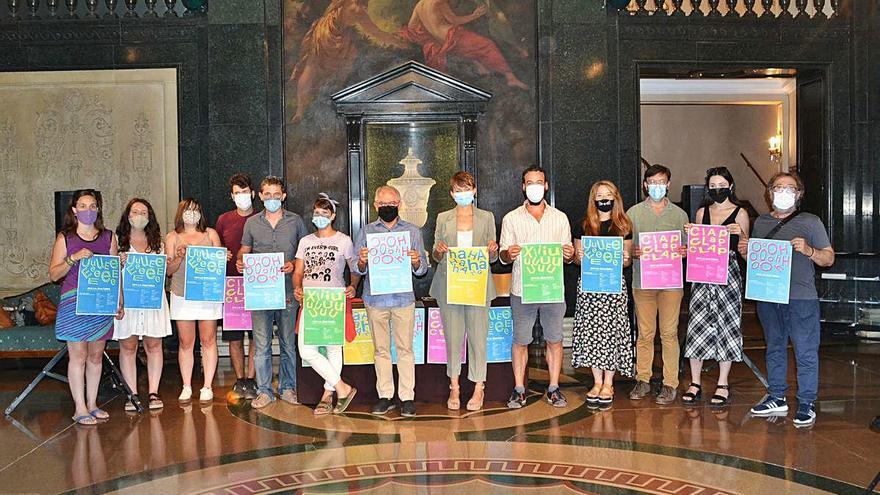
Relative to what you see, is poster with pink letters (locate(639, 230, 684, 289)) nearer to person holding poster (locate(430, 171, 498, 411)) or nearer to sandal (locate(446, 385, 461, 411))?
person holding poster (locate(430, 171, 498, 411))

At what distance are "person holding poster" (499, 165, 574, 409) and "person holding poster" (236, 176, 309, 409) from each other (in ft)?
5.24

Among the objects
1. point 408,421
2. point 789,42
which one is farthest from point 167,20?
point 789,42

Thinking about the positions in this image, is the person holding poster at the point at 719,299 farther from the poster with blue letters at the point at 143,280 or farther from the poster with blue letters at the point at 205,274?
the poster with blue letters at the point at 143,280

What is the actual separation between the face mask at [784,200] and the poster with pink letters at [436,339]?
2.39 m

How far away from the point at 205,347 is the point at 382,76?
392 cm

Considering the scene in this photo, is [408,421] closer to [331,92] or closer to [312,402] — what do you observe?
[312,402]

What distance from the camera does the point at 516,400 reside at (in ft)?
21.3

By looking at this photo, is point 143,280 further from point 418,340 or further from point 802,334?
point 802,334

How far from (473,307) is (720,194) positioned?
1914mm

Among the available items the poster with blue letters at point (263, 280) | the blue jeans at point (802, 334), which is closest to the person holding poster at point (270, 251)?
the poster with blue letters at point (263, 280)

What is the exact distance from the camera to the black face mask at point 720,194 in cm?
631

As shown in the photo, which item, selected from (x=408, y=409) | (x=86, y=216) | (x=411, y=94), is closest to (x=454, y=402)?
(x=408, y=409)

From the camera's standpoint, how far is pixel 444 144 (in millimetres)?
9852

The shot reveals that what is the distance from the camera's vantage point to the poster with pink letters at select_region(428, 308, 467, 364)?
6602 millimetres
